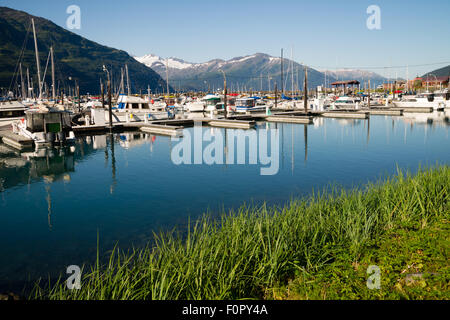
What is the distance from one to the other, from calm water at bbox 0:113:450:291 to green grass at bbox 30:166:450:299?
2.35m

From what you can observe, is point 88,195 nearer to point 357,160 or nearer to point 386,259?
point 386,259

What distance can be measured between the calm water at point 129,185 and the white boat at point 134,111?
1062 centimetres

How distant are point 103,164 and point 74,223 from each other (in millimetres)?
10580

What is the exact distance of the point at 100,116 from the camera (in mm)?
35875

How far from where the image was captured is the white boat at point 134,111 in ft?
132

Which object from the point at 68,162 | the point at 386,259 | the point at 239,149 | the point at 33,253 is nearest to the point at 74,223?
the point at 33,253

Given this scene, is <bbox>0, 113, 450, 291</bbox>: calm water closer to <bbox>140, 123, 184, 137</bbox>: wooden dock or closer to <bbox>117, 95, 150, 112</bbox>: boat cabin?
<bbox>140, 123, 184, 137</bbox>: wooden dock

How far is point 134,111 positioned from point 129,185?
27327mm

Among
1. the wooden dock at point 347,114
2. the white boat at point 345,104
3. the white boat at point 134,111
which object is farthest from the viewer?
the white boat at point 345,104

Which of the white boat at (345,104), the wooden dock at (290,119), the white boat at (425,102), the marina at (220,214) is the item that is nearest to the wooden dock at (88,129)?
the marina at (220,214)

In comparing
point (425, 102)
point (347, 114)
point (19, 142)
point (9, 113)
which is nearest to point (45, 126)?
point (19, 142)

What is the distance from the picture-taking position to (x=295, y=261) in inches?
228

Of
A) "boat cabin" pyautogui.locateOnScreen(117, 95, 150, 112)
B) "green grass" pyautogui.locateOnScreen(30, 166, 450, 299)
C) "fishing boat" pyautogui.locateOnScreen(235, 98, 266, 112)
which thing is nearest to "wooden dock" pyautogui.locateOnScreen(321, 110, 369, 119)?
"fishing boat" pyautogui.locateOnScreen(235, 98, 266, 112)

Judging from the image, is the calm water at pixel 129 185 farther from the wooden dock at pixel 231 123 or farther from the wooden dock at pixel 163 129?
the wooden dock at pixel 231 123
